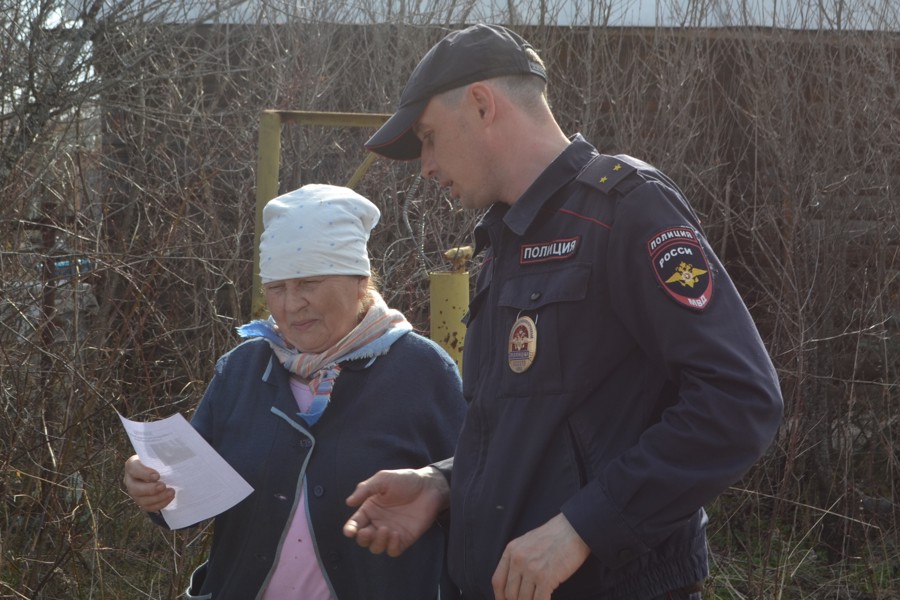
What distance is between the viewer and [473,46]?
6.68 ft

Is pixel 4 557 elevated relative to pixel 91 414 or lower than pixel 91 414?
lower

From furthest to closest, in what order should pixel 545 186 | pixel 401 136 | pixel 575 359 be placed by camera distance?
pixel 401 136 → pixel 545 186 → pixel 575 359

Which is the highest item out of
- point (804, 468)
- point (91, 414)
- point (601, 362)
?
point (601, 362)

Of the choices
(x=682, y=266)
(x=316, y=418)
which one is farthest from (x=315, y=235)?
(x=682, y=266)

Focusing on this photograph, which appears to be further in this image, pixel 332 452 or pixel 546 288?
pixel 332 452

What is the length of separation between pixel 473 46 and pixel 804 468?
5181 millimetres

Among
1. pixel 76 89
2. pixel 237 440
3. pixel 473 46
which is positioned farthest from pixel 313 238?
pixel 76 89

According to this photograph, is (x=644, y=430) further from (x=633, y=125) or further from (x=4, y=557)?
(x=633, y=125)

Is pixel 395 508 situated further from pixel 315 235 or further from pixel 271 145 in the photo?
pixel 271 145

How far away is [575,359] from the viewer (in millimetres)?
1829

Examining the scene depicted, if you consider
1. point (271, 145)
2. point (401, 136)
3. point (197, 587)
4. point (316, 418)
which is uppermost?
point (401, 136)

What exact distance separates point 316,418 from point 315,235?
0.46 meters

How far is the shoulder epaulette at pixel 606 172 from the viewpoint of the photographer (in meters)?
1.86

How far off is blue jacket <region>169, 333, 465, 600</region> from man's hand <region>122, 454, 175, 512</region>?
17 cm
